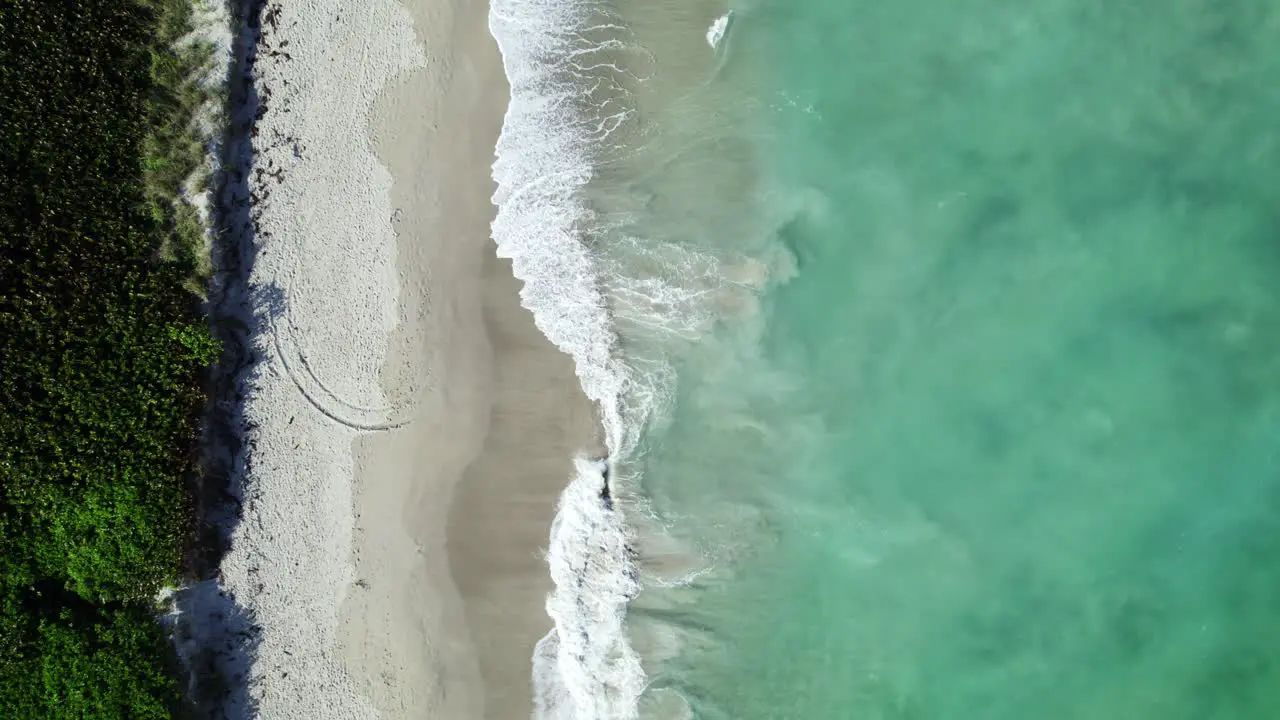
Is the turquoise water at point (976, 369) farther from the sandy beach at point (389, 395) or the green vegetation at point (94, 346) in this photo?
the green vegetation at point (94, 346)

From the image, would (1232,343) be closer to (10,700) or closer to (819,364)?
(819,364)

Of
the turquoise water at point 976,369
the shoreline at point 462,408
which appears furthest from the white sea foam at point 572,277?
the turquoise water at point 976,369

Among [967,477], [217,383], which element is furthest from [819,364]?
[217,383]

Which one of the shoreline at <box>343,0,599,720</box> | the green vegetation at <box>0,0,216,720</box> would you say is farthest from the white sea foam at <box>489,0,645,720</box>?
the green vegetation at <box>0,0,216,720</box>

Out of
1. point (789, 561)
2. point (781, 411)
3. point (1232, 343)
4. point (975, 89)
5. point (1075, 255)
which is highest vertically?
point (975, 89)

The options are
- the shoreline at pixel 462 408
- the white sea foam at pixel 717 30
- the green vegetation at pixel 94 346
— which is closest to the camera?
the green vegetation at pixel 94 346

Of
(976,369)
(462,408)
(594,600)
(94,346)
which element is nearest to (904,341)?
(976,369)
